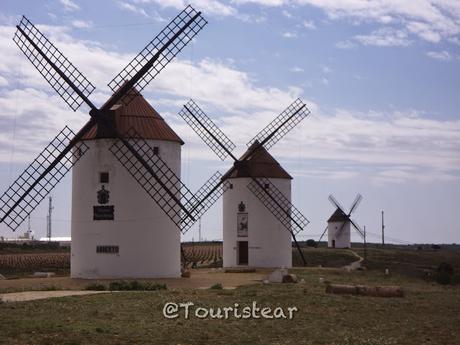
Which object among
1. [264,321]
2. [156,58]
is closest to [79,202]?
[156,58]

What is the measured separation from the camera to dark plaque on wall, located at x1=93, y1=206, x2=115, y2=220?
34750 mm

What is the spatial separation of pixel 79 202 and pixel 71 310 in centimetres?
1525

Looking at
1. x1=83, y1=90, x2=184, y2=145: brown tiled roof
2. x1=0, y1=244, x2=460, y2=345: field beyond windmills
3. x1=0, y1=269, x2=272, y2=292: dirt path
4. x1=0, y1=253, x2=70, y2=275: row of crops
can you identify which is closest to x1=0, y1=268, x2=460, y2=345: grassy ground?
x1=0, y1=244, x2=460, y2=345: field beyond windmills

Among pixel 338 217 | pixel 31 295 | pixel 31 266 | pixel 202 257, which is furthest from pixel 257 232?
pixel 338 217

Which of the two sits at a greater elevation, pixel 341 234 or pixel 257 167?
pixel 257 167

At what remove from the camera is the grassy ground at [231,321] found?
672 inches

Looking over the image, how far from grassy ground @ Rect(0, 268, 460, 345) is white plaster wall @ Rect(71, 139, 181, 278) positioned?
826 cm

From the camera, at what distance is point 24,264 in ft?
192

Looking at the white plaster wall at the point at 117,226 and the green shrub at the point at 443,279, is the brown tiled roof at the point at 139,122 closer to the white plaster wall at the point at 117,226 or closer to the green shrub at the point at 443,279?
the white plaster wall at the point at 117,226

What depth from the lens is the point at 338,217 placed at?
85438mm

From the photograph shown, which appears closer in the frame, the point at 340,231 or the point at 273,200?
the point at 273,200

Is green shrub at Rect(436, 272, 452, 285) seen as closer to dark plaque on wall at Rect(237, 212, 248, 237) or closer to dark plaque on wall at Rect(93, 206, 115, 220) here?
dark plaque on wall at Rect(237, 212, 248, 237)

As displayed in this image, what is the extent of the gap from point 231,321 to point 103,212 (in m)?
16.0

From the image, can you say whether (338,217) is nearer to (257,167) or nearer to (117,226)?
(257,167)
